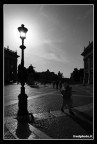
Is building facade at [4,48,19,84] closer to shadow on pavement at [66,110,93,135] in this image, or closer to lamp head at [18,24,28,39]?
lamp head at [18,24,28,39]

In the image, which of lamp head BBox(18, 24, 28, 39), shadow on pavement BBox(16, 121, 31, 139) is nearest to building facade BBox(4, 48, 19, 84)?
lamp head BBox(18, 24, 28, 39)

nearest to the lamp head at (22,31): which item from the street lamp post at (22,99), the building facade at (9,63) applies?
the street lamp post at (22,99)

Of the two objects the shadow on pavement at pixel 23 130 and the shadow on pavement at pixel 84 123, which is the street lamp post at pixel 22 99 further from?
the shadow on pavement at pixel 84 123

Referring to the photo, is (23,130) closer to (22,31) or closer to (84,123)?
(84,123)

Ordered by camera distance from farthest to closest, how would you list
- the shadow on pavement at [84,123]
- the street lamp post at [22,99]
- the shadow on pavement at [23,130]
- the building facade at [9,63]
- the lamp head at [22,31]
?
1. the building facade at [9,63]
2. the lamp head at [22,31]
3. the street lamp post at [22,99]
4. the shadow on pavement at [84,123]
5. the shadow on pavement at [23,130]

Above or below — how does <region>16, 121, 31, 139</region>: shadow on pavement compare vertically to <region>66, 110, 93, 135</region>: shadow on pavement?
below

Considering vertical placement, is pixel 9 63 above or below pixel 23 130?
above

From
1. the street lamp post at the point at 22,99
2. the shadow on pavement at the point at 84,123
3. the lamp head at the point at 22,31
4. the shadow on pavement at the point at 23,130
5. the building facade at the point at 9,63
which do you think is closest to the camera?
the shadow on pavement at the point at 23,130

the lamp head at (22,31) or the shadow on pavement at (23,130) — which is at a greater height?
the lamp head at (22,31)

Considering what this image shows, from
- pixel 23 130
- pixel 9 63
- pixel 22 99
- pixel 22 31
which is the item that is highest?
pixel 9 63

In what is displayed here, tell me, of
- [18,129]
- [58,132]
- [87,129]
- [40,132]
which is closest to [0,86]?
[18,129]

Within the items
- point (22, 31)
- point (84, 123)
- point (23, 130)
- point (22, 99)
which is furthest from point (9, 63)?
point (23, 130)

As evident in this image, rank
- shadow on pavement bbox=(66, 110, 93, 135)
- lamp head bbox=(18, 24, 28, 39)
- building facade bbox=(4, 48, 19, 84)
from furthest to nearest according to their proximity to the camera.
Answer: building facade bbox=(4, 48, 19, 84)
lamp head bbox=(18, 24, 28, 39)
shadow on pavement bbox=(66, 110, 93, 135)
